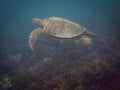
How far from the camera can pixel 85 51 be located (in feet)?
33.1

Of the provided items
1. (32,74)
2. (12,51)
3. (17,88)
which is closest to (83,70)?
(32,74)

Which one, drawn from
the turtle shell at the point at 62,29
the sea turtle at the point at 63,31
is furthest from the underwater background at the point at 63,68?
the turtle shell at the point at 62,29

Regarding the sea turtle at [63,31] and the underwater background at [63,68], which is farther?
the sea turtle at [63,31]

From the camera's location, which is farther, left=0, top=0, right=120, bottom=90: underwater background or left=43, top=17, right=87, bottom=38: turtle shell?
left=43, top=17, right=87, bottom=38: turtle shell

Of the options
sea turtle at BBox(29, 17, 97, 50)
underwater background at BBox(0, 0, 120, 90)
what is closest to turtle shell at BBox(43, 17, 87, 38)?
sea turtle at BBox(29, 17, 97, 50)

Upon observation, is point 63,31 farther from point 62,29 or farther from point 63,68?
point 63,68

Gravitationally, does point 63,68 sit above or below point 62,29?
below

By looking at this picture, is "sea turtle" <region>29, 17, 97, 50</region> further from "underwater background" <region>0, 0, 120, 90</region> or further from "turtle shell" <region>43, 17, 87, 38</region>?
"underwater background" <region>0, 0, 120, 90</region>

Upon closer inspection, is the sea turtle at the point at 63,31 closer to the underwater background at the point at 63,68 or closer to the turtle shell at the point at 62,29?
the turtle shell at the point at 62,29

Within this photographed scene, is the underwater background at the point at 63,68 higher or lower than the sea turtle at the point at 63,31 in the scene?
lower

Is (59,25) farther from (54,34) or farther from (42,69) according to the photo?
(42,69)

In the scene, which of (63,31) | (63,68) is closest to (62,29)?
(63,31)

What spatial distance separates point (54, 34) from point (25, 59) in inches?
114

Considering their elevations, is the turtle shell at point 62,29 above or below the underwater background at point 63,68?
above
